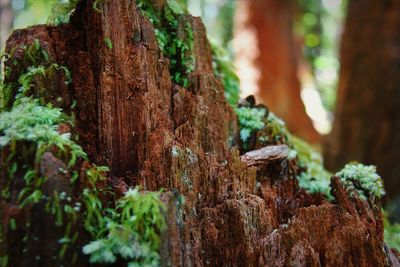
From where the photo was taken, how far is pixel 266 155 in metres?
2.86

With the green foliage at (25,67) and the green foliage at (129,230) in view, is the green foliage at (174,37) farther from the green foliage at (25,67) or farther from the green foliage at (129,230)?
the green foliage at (129,230)

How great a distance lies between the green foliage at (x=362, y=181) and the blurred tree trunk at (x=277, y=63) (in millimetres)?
6114

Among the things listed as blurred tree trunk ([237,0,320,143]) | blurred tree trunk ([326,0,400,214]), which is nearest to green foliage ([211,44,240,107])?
blurred tree trunk ([326,0,400,214])

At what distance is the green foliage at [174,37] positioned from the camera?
300cm

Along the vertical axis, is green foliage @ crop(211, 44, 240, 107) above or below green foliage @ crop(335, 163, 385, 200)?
above

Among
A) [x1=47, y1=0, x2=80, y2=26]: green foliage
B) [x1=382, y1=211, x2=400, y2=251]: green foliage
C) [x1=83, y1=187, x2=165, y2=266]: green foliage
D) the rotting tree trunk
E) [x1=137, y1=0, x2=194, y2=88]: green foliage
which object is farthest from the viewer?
[x1=382, y1=211, x2=400, y2=251]: green foliage

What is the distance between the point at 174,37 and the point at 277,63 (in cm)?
698

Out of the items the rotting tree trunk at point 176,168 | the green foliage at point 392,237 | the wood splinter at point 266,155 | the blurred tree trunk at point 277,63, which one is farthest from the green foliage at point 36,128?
the blurred tree trunk at point 277,63

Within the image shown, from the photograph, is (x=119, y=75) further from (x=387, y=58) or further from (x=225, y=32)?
(x=225, y=32)

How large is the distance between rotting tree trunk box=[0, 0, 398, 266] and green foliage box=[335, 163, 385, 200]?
0.07 meters

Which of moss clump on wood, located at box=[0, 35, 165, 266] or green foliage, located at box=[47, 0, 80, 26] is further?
green foliage, located at box=[47, 0, 80, 26]

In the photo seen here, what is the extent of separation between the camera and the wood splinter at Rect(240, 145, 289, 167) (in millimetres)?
2818

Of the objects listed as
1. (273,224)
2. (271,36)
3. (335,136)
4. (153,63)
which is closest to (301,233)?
(273,224)

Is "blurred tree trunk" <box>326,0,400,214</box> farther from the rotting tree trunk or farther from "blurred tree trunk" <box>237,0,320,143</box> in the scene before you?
the rotting tree trunk
